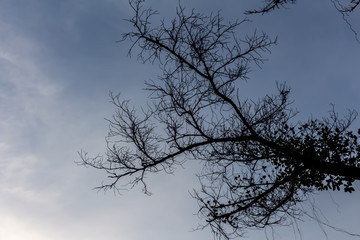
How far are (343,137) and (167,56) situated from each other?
4.18 m

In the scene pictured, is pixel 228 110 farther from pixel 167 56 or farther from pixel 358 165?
pixel 358 165

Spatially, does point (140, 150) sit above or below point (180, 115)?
below

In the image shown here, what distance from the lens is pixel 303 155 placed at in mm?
6156

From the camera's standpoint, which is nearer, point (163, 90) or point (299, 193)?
point (163, 90)

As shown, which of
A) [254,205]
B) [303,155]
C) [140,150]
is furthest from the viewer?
[254,205]

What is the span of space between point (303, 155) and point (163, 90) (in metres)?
3.22

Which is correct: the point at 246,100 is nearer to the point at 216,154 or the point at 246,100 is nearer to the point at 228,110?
the point at 228,110

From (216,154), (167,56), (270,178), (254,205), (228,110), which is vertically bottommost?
(254,205)

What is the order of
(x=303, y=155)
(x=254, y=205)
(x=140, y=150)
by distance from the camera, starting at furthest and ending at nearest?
1. (x=254, y=205)
2. (x=140, y=150)
3. (x=303, y=155)

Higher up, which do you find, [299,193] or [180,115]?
[180,115]

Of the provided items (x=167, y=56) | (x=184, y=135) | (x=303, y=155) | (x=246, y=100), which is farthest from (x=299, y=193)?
(x=167, y=56)

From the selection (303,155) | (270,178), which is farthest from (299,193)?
(303,155)

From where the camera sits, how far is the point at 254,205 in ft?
23.0

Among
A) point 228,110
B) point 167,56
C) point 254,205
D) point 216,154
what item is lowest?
point 254,205
